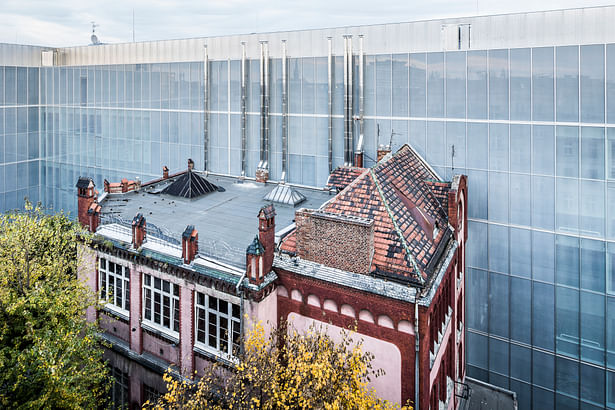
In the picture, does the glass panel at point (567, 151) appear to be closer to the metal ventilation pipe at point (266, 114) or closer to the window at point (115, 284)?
the metal ventilation pipe at point (266, 114)

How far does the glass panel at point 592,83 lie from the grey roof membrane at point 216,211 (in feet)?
51.6

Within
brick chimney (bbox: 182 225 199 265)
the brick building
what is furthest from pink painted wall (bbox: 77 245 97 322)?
brick chimney (bbox: 182 225 199 265)

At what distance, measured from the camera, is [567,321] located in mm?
24203

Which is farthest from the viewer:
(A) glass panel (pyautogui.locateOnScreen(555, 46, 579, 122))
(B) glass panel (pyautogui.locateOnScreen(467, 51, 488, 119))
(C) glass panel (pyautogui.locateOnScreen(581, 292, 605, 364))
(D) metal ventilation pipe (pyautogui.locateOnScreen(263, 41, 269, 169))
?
(D) metal ventilation pipe (pyautogui.locateOnScreen(263, 41, 269, 169))

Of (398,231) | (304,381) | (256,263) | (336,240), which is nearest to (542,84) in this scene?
(398,231)

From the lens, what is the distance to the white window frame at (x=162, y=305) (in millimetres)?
19688

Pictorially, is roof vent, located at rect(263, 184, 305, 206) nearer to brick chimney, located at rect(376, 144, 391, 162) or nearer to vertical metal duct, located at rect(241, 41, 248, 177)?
brick chimney, located at rect(376, 144, 391, 162)

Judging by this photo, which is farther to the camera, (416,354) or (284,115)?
(284,115)

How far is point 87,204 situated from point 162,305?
287 inches

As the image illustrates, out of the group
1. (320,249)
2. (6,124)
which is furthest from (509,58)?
(6,124)

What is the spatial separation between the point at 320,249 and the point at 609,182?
16.4 metres

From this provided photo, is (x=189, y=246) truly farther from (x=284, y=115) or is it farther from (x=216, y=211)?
(x=284, y=115)

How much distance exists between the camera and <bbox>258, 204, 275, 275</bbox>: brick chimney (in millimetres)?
17344

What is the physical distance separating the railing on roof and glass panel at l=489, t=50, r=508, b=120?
16.7 meters
